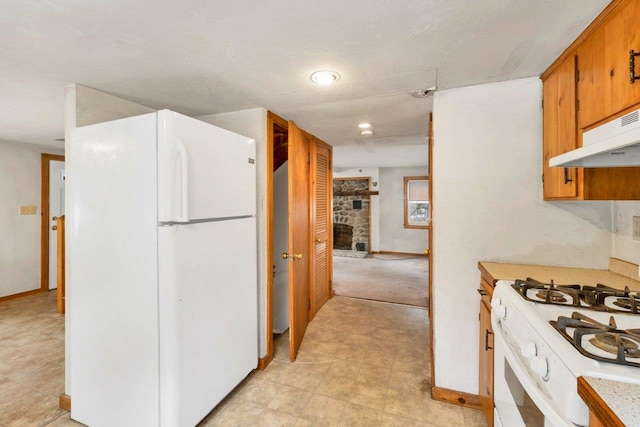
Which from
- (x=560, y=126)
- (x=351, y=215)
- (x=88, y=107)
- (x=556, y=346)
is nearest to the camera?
(x=556, y=346)

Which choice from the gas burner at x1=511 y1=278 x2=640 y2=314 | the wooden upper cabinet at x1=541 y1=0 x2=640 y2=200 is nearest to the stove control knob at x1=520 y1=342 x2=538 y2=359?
the gas burner at x1=511 y1=278 x2=640 y2=314

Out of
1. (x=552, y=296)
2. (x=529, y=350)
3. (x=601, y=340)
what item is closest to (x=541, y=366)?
(x=529, y=350)

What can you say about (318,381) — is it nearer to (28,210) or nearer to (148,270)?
(148,270)

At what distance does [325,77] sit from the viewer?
1.75 m

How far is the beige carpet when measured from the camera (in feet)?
13.3

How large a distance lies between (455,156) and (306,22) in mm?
1266

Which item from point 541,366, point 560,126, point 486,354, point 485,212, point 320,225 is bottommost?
point 486,354

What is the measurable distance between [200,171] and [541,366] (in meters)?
1.66

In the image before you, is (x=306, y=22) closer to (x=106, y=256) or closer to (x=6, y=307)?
(x=106, y=256)

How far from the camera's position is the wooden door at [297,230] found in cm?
232

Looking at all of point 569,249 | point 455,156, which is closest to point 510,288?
point 569,249

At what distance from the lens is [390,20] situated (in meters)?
1.20

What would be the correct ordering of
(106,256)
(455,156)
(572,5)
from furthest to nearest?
(455,156)
(106,256)
(572,5)

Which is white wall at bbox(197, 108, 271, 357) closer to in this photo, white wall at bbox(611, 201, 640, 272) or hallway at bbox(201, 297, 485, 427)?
hallway at bbox(201, 297, 485, 427)
